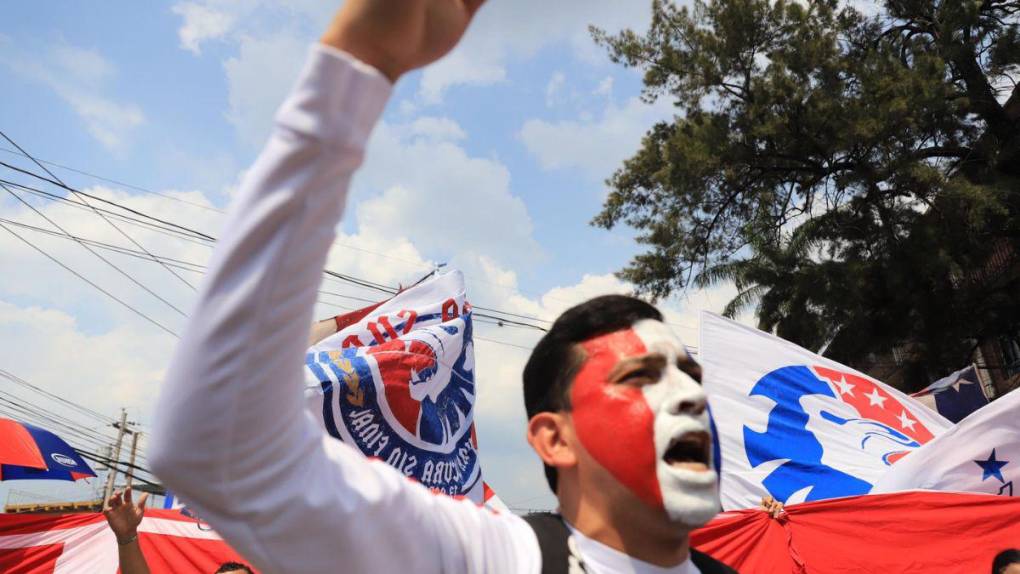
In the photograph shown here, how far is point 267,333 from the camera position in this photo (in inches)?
39.6

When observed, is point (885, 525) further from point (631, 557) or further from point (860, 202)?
point (860, 202)

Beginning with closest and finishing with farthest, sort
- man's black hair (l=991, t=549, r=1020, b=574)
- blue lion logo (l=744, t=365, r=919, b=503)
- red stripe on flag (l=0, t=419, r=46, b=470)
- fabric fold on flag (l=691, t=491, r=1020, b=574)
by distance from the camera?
man's black hair (l=991, t=549, r=1020, b=574) < fabric fold on flag (l=691, t=491, r=1020, b=574) < blue lion logo (l=744, t=365, r=919, b=503) < red stripe on flag (l=0, t=419, r=46, b=470)

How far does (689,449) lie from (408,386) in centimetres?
414

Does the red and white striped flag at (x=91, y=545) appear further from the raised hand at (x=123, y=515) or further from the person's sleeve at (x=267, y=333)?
the person's sleeve at (x=267, y=333)

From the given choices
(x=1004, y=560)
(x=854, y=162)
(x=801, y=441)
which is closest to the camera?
(x=1004, y=560)

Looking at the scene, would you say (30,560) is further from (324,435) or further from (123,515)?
(324,435)

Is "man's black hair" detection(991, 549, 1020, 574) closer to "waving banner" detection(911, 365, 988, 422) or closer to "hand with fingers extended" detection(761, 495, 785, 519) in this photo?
"hand with fingers extended" detection(761, 495, 785, 519)

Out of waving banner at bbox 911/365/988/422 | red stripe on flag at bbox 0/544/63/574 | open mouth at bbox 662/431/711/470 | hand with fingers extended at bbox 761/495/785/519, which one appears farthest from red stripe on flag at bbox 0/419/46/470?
waving banner at bbox 911/365/988/422

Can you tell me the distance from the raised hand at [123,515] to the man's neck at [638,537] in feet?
10.6

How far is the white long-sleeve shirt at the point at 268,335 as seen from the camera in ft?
3.24

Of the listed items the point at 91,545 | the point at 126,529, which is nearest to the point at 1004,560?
the point at 126,529

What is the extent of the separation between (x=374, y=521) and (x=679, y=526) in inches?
22.5

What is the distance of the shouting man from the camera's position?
992 millimetres

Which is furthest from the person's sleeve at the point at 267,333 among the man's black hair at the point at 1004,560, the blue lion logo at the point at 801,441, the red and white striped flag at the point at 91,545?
the red and white striped flag at the point at 91,545
